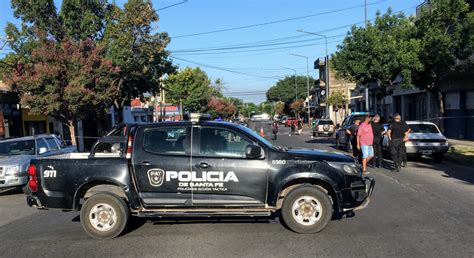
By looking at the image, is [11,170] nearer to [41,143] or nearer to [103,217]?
[41,143]

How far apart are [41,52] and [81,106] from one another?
109 inches

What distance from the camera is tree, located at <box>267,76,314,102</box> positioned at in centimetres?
11759

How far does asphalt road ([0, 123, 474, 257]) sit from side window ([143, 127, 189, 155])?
126 centimetres

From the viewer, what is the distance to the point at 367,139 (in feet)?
45.6

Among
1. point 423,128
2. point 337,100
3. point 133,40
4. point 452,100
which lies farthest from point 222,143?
point 337,100

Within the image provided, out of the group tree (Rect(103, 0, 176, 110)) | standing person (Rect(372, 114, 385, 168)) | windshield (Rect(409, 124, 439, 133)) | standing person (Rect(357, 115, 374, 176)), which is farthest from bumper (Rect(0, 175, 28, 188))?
windshield (Rect(409, 124, 439, 133))

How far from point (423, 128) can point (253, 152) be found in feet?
41.4

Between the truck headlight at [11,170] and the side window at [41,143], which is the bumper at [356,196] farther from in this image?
the side window at [41,143]

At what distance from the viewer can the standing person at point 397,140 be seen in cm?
1462

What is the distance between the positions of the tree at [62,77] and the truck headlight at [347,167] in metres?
15.4

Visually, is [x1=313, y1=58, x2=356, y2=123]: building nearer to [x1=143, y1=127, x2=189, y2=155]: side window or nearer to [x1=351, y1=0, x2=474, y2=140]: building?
[x1=351, y1=0, x2=474, y2=140]: building

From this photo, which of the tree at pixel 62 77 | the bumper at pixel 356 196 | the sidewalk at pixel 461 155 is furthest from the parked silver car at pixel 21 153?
the sidewalk at pixel 461 155

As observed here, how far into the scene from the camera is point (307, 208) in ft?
23.2

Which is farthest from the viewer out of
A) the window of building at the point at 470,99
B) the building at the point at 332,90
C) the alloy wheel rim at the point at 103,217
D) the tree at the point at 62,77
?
the building at the point at 332,90
